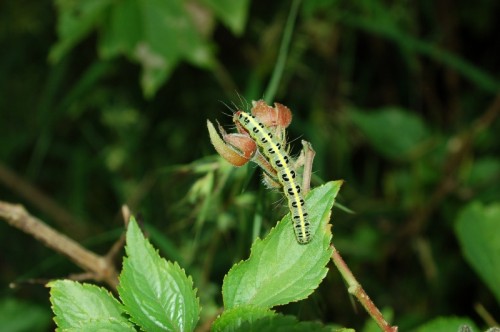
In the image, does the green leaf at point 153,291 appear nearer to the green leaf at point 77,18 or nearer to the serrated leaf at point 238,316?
the serrated leaf at point 238,316

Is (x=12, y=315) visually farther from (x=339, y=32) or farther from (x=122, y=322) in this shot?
(x=339, y=32)

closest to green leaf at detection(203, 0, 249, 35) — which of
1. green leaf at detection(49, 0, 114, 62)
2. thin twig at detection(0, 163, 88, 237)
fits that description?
green leaf at detection(49, 0, 114, 62)

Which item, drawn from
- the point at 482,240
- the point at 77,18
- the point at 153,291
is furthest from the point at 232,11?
the point at 153,291

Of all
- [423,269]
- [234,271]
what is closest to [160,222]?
[423,269]

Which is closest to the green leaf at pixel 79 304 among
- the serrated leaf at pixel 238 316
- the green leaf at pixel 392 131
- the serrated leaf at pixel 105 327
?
the serrated leaf at pixel 105 327

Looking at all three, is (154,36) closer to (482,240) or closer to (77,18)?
(77,18)
